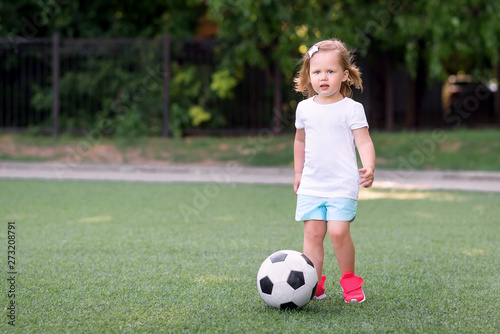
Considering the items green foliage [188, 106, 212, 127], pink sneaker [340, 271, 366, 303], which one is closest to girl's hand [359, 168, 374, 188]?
pink sneaker [340, 271, 366, 303]

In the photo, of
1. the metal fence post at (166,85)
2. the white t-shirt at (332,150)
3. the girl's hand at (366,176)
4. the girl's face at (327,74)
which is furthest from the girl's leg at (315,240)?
the metal fence post at (166,85)

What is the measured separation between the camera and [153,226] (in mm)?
6801

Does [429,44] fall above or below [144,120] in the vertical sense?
above

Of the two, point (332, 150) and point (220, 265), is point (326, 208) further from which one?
point (220, 265)

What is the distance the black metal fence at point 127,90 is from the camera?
16.7m

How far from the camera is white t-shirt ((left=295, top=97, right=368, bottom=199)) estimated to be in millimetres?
3961

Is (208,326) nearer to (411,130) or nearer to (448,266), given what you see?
(448,266)

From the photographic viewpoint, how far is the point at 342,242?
13.0 ft

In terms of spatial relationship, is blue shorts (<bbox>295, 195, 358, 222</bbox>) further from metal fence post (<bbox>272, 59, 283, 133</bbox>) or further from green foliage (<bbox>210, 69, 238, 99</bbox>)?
green foliage (<bbox>210, 69, 238, 99</bbox>)

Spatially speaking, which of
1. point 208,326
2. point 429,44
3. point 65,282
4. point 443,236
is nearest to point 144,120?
point 429,44

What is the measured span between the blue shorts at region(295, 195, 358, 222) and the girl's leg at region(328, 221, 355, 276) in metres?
0.04

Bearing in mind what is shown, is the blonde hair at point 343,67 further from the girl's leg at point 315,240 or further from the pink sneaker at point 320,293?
the pink sneaker at point 320,293

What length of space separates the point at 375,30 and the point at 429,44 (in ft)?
4.38

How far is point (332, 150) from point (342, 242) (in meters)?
0.55
